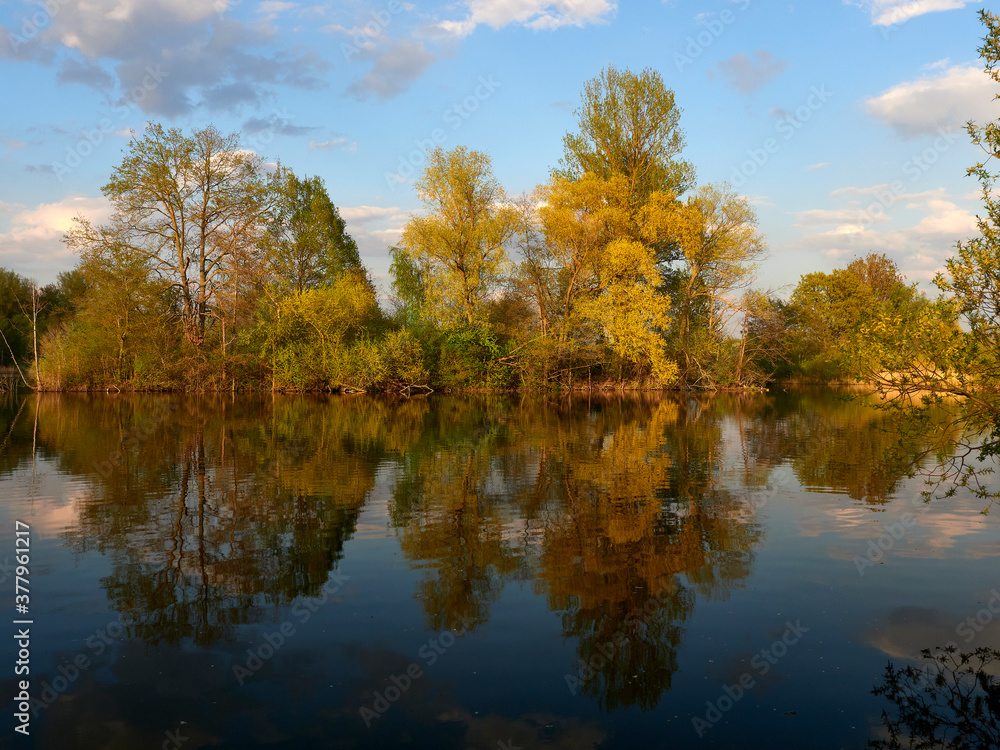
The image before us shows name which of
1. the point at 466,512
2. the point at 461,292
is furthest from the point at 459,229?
the point at 466,512

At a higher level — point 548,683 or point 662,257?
point 662,257

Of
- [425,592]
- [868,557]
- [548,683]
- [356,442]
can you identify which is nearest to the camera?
[548,683]

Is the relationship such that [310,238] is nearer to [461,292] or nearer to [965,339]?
[461,292]

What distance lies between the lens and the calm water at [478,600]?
4980 mm

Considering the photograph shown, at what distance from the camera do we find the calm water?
196 inches

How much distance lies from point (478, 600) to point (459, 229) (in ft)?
128

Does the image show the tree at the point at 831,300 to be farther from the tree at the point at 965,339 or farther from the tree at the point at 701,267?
the tree at the point at 965,339

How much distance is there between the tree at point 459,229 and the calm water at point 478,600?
30.2 meters

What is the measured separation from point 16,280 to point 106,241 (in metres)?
41.1

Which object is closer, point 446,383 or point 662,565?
point 662,565

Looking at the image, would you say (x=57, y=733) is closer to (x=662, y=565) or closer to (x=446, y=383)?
(x=662, y=565)

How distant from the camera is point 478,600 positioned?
709cm

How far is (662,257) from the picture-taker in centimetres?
4791

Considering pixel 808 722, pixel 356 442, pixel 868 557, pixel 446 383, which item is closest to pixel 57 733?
pixel 808 722
